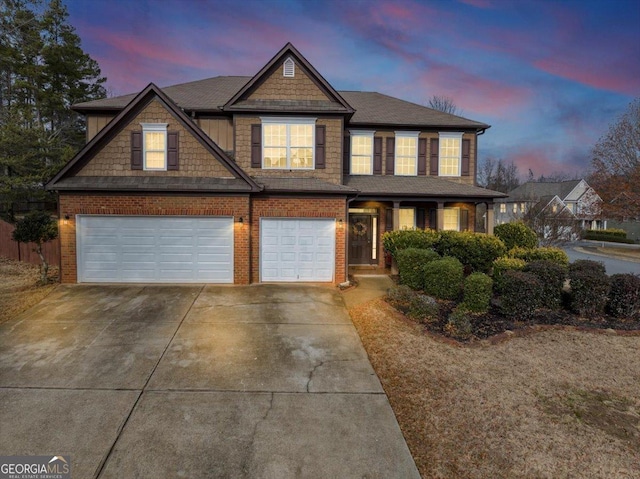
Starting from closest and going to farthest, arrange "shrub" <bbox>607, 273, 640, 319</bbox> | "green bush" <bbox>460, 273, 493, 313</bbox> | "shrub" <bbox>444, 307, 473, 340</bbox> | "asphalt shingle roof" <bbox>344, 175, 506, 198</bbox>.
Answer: "shrub" <bbox>444, 307, 473, 340</bbox> < "green bush" <bbox>460, 273, 493, 313</bbox> < "shrub" <bbox>607, 273, 640, 319</bbox> < "asphalt shingle roof" <bbox>344, 175, 506, 198</bbox>

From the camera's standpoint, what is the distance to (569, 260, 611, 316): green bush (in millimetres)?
8805

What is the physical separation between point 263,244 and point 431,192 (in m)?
7.22

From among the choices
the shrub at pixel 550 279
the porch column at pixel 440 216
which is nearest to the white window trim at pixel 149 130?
the porch column at pixel 440 216

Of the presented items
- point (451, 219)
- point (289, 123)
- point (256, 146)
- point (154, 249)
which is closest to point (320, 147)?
point (289, 123)

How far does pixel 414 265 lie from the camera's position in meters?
10.7

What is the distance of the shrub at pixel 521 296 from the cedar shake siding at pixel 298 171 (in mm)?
6952

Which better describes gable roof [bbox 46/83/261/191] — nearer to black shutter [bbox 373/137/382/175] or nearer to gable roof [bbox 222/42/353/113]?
gable roof [bbox 222/42/353/113]

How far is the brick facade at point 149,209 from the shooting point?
10992 mm

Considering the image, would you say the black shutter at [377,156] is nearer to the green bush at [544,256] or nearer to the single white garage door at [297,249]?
the single white garage door at [297,249]

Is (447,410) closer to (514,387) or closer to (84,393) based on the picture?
(514,387)

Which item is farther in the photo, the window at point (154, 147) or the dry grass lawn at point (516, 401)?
the window at point (154, 147)

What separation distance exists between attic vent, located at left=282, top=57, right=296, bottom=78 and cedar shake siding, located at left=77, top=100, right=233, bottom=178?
435 centimetres

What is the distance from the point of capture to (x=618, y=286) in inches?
351

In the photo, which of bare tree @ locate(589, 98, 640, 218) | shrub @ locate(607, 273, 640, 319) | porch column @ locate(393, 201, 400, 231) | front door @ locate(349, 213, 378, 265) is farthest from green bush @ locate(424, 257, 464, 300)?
bare tree @ locate(589, 98, 640, 218)
